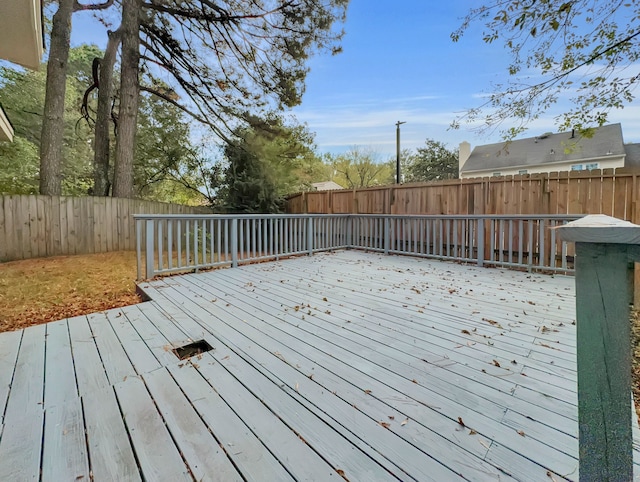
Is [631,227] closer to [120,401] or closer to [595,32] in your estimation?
[120,401]

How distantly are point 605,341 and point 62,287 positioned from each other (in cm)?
585

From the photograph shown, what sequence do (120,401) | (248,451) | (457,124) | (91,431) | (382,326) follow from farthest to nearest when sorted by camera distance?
1. (457,124)
2. (382,326)
3. (120,401)
4. (91,431)
5. (248,451)

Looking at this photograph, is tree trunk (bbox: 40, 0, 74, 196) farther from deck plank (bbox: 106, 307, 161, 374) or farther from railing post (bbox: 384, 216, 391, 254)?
railing post (bbox: 384, 216, 391, 254)

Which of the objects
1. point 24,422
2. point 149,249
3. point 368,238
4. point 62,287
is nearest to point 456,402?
point 24,422

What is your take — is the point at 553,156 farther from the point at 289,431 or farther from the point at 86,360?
the point at 86,360

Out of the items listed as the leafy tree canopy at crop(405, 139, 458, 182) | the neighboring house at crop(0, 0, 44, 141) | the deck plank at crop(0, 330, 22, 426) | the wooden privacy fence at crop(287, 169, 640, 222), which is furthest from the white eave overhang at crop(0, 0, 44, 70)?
the leafy tree canopy at crop(405, 139, 458, 182)

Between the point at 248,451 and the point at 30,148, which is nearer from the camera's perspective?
the point at 248,451

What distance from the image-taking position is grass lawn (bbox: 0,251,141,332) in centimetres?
350

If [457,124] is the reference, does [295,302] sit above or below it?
below

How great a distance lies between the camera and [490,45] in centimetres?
417

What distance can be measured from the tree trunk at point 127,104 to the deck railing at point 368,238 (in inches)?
75.2

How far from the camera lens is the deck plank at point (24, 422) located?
3.88 feet

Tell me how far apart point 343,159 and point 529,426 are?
21.1 m

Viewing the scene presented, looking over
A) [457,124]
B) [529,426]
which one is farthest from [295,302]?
[457,124]
